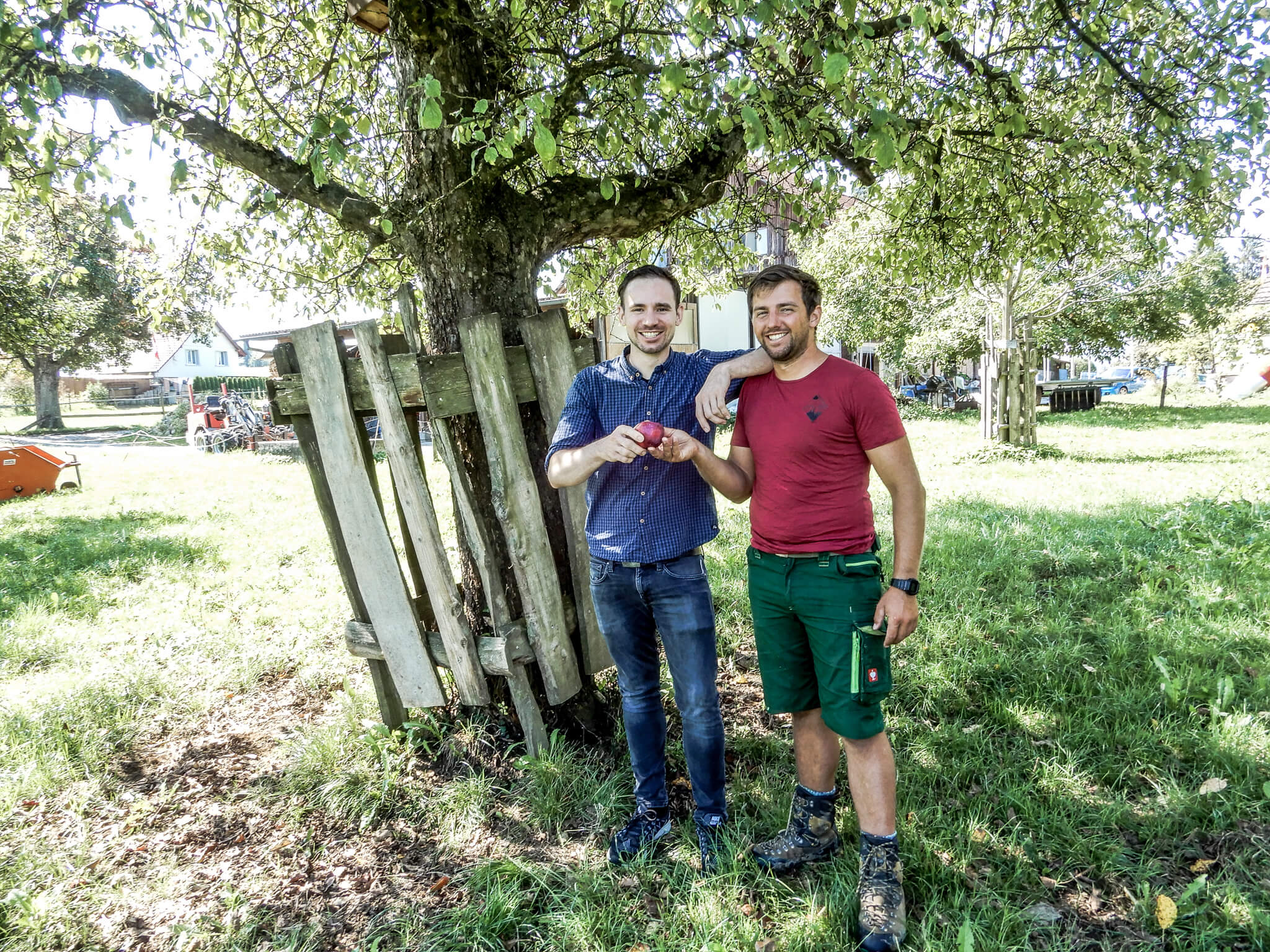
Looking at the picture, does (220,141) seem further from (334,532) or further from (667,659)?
(667,659)

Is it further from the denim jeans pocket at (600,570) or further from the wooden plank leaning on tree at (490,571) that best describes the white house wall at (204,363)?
the denim jeans pocket at (600,570)

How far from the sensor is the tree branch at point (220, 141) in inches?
125

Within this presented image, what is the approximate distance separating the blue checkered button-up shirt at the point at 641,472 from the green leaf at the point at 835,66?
1.00 m

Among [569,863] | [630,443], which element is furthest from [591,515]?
[569,863]

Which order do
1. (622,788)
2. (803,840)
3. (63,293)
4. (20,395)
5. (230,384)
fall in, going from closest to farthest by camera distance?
(803,840) → (622,788) → (63,293) → (230,384) → (20,395)

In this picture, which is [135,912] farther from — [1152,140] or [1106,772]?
[1152,140]

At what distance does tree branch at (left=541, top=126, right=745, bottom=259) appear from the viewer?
359 centimetres

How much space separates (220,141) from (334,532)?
2.01 m

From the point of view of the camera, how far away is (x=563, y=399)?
3.15 m

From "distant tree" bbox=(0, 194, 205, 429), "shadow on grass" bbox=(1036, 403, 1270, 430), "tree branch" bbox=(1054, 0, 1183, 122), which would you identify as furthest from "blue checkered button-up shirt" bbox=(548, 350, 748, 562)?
"shadow on grass" bbox=(1036, 403, 1270, 430)

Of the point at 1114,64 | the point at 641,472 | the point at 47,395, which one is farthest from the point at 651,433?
the point at 47,395

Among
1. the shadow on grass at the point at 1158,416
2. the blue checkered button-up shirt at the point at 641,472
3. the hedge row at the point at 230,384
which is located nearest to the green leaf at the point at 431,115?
the blue checkered button-up shirt at the point at 641,472

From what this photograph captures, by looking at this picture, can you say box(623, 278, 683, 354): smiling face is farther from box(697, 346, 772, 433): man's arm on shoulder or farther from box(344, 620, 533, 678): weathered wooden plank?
box(344, 620, 533, 678): weathered wooden plank

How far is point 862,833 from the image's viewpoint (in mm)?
2449
